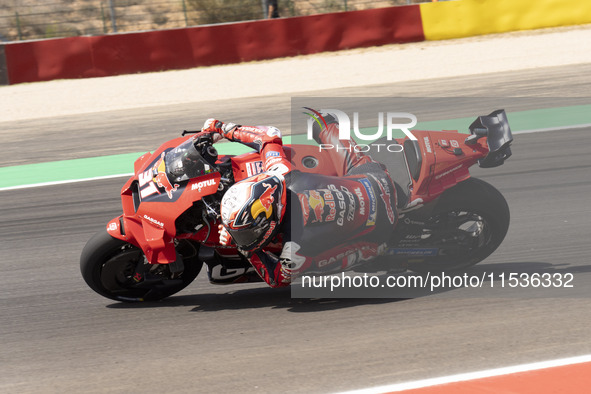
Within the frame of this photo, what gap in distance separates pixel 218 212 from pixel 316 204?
652mm

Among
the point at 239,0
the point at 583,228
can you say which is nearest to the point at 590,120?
the point at 583,228

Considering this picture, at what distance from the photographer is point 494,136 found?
5.35m

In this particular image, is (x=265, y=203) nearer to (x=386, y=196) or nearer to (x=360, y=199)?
(x=360, y=199)

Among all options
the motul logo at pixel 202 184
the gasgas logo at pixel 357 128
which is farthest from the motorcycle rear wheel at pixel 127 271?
the gasgas logo at pixel 357 128

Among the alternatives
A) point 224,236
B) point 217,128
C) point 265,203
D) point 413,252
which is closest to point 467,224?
point 413,252

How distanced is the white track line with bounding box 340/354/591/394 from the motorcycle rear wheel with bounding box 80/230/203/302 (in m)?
1.85

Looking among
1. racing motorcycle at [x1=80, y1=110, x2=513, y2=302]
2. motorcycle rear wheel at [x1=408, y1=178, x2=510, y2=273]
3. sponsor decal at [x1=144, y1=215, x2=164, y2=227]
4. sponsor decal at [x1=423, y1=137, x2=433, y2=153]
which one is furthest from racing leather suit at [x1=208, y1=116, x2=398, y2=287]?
sponsor decal at [x1=144, y1=215, x2=164, y2=227]

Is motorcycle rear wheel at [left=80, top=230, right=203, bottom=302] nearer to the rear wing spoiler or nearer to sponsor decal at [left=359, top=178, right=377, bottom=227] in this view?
sponsor decal at [left=359, top=178, right=377, bottom=227]

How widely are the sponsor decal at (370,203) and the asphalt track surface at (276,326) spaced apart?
2.16ft

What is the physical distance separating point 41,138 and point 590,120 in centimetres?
838

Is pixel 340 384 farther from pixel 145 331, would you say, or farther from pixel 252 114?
pixel 252 114

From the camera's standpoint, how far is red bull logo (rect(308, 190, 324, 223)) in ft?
A: 16.3

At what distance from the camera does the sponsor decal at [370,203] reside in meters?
5.14

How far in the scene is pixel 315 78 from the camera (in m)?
15.3
